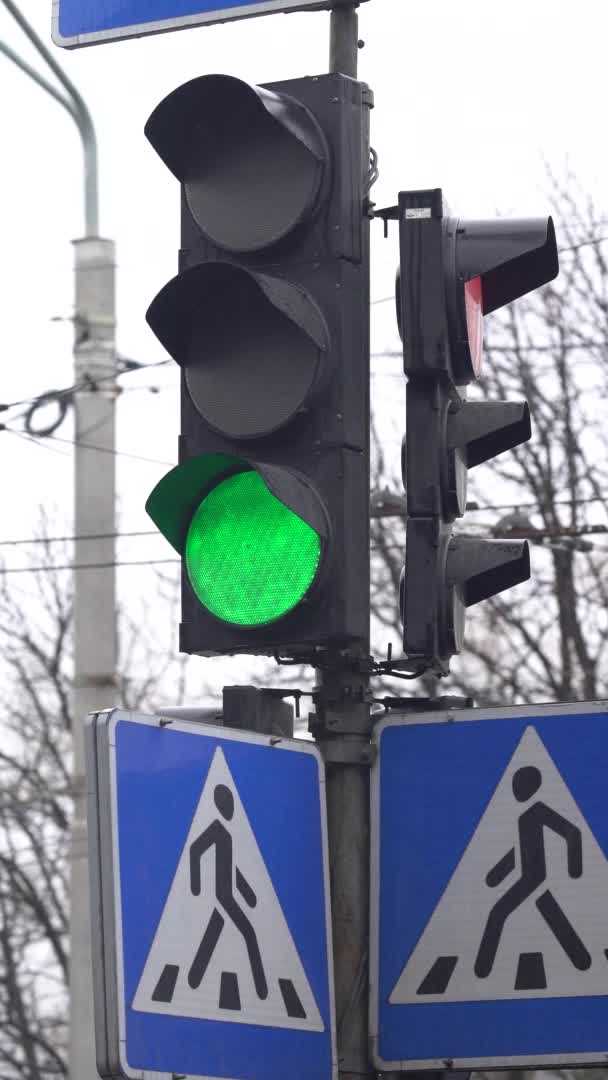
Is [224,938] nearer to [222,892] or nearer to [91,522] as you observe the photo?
[222,892]

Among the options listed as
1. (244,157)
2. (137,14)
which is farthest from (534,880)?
(137,14)

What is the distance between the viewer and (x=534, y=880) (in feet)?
13.0

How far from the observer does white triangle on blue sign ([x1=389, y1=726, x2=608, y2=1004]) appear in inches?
154

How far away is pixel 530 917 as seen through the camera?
13.0 ft

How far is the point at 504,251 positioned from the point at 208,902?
1459 mm

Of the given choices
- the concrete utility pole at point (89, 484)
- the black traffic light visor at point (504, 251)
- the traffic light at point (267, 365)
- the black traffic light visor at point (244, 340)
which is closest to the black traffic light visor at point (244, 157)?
the traffic light at point (267, 365)

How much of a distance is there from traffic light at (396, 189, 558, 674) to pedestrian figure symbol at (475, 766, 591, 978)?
0.38 metres

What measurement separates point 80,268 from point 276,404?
31.2 ft

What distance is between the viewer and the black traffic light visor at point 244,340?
4.16 m

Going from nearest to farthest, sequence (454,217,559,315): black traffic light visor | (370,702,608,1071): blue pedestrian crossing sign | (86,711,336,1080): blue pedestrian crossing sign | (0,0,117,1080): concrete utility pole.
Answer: (86,711,336,1080): blue pedestrian crossing sign < (370,702,608,1071): blue pedestrian crossing sign < (454,217,559,315): black traffic light visor < (0,0,117,1080): concrete utility pole

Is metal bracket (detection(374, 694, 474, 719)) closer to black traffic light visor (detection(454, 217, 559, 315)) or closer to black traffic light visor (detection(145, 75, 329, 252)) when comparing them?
black traffic light visor (detection(454, 217, 559, 315))

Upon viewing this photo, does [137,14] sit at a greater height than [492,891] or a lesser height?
greater

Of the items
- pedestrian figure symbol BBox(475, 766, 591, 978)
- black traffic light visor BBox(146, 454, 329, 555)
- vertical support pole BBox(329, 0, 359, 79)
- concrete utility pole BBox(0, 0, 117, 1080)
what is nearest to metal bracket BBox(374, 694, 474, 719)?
pedestrian figure symbol BBox(475, 766, 591, 978)

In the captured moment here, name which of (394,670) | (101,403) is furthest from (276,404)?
(101,403)
